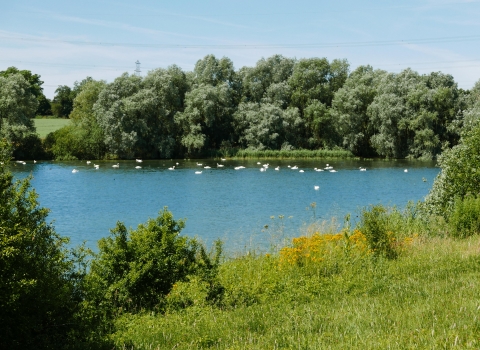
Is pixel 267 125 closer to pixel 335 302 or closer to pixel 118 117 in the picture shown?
pixel 118 117

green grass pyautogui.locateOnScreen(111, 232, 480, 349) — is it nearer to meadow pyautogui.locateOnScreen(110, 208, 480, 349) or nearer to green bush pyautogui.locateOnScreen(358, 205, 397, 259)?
meadow pyautogui.locateOnScreen(110, 208, 480, 349)

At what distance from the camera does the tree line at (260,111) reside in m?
62.3

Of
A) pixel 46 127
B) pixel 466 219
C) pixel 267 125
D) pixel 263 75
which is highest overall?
pixel 263 75

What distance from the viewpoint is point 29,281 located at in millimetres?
5359

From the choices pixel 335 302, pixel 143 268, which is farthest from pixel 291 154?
pixel 335 302

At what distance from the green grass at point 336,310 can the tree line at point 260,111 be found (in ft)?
179

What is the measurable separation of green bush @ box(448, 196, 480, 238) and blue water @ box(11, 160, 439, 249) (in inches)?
205

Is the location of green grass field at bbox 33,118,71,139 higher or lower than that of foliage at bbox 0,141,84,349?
higher

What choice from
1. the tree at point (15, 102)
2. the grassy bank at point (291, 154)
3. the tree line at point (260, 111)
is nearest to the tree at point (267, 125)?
the tree line at point (260, 111)

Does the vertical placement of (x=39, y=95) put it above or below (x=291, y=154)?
above

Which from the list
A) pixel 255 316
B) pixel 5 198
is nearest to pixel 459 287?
pixel 255 316

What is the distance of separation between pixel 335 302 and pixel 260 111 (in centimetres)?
6282

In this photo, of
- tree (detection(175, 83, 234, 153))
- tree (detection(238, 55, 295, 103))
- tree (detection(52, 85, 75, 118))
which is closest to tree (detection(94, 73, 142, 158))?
tree (detection(175, 83, 234, 153))

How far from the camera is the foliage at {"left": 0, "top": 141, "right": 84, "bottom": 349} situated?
5340 mm
